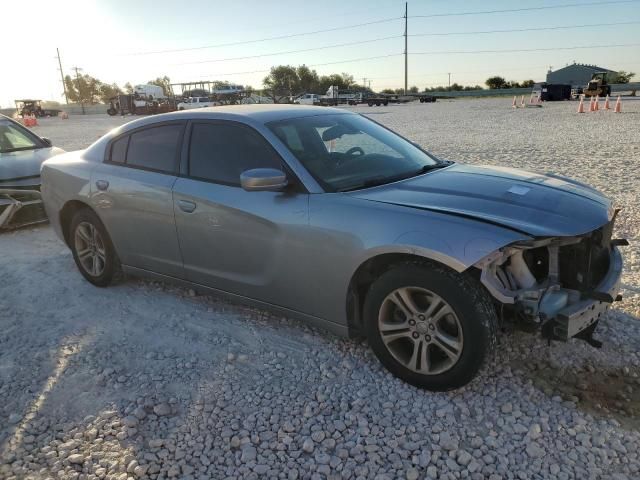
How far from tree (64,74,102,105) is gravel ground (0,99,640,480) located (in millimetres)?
115220

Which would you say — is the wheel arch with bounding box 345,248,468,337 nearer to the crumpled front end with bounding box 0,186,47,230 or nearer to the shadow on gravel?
the shadow on gravel

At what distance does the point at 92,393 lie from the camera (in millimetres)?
3246

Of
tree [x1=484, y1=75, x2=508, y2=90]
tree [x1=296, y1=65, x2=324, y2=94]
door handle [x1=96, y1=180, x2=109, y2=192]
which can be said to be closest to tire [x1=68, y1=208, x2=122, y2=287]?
door handle [x1=96, y1=180, x2=109, y2=192]

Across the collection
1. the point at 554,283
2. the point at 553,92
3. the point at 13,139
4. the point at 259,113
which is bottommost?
the point at 554,283

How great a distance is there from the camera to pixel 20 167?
23.8 ft

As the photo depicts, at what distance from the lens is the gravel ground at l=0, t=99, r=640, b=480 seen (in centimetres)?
258

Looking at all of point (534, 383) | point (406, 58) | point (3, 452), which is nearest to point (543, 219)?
point (534, 383)

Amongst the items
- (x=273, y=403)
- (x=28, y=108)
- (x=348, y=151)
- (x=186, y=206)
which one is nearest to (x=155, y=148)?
(x=186, y=206)

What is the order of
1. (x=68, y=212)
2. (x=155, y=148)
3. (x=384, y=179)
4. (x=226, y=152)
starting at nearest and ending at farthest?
(x=384, y=179)
(x=226, y=152)
(x=155, y=148)
(x=68, y=212)

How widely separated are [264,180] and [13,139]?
22.0 feet

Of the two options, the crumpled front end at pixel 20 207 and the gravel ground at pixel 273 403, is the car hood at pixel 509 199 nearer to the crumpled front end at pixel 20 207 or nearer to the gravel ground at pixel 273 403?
the gravel ground at pixel 273 403

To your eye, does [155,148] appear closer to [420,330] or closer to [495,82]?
[420,330]

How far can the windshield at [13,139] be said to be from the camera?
313 inches

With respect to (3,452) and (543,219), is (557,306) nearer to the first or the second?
(543,219)
